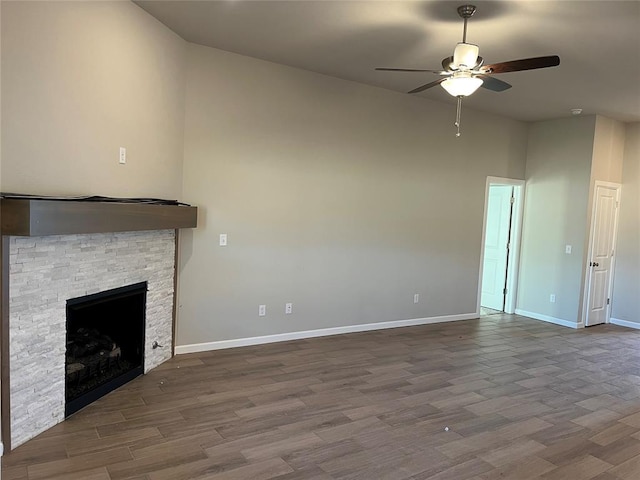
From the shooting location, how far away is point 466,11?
3166 mm

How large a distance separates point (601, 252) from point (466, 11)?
491 cm

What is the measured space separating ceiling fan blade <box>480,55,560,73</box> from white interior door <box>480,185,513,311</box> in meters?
4.35

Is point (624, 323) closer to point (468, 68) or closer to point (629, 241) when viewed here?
point (629, 241)

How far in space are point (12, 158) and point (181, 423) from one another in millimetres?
1917

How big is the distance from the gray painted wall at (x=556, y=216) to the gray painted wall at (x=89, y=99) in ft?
17.2

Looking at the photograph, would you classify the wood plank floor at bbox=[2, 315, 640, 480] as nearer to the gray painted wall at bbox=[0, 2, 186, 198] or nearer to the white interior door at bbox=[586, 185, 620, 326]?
the gray painted wall at bbox=[0, 2, 186, 198]

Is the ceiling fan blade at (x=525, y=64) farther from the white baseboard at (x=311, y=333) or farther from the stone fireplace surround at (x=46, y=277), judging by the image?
the white baseboard at (x=311, y=333)

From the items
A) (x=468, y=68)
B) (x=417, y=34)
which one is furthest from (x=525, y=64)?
(x=417, y=34)

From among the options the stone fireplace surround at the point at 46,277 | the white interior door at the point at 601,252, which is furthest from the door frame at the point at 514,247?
the stone fireplace surround at the point at 46,277

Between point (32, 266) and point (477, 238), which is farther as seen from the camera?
point (477, 238)

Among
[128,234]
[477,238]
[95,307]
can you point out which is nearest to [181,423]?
[95,307]

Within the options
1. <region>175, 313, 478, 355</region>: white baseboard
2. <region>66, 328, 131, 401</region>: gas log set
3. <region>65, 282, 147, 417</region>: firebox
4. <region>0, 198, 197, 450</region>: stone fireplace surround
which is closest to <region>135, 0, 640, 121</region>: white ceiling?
<region>0, 198, 197, 450</region>: stone fireplace surround

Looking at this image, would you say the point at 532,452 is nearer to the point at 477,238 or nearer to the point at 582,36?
the point at 582,36

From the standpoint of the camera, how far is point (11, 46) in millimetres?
2488
